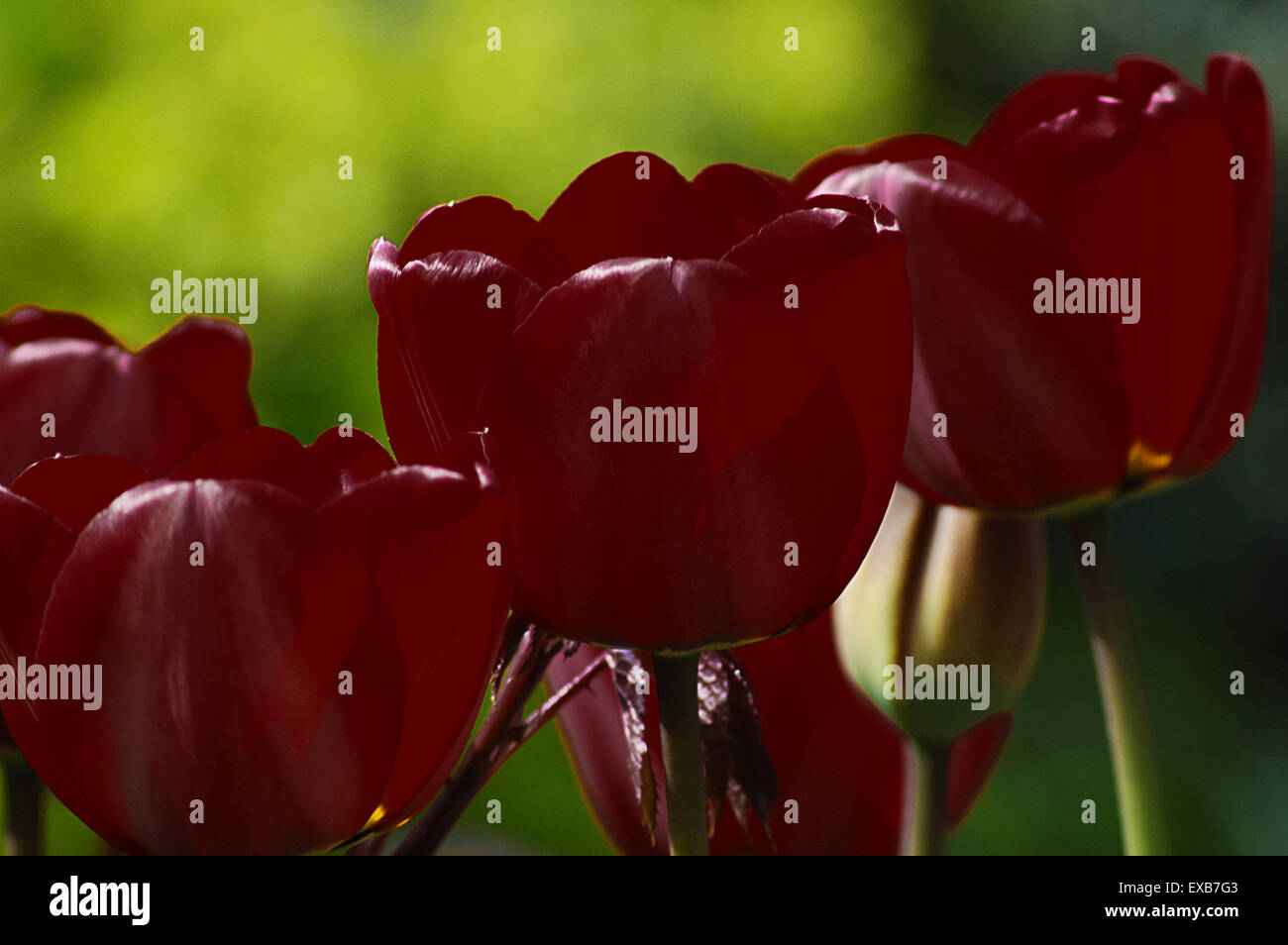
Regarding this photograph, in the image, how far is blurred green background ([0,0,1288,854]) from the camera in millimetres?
1838

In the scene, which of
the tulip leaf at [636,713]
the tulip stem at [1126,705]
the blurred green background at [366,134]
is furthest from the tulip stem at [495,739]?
the blurred green background at [366,134]

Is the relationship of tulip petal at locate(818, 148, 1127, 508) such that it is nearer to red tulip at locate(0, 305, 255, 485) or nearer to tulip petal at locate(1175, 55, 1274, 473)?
tulip petal at locate(1175, 55, 1274, 473)

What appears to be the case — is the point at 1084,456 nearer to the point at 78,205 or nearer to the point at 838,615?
the point at 838,615

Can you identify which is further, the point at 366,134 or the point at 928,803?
the point at 366,134

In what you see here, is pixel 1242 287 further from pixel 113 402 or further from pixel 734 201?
pixel 113 402

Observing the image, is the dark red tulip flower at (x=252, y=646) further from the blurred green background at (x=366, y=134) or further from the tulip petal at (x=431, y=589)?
the blurred green background at (x=366, y=134)

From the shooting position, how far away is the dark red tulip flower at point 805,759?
36cm

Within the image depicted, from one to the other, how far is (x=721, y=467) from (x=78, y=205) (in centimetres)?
179

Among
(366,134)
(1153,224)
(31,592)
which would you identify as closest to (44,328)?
(31,592)

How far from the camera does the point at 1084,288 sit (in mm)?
332

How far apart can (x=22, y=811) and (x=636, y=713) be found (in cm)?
13

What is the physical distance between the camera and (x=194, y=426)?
1.08 feet

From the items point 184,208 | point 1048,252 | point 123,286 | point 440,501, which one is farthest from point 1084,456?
point 123,286

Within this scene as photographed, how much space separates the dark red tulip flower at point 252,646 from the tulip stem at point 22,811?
7 cm
